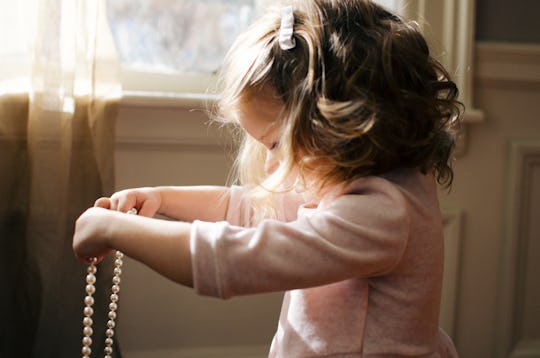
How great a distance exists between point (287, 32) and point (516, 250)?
0.89 meters

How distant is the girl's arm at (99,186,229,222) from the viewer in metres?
0.94

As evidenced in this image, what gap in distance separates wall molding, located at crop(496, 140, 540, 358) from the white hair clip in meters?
0.80

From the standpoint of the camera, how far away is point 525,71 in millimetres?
1449

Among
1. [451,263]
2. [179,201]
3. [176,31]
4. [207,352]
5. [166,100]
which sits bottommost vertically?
[207,352]

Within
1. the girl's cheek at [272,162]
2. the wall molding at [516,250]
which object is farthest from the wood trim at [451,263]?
the girl's cheek at [272,162]

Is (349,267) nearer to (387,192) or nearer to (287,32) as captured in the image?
(387,192)

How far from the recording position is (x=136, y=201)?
0.94 metres

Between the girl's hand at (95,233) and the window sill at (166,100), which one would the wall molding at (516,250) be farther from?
the girl's hand at (95,233)

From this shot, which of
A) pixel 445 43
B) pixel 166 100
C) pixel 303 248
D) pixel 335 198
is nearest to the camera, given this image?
pixel 303 248

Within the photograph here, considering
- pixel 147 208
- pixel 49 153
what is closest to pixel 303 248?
pixel 147 208

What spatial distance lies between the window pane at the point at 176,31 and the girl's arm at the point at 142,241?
0.74m

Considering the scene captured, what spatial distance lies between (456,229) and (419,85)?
692 mm

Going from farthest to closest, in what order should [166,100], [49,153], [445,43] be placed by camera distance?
[445,43] < [166,100] < [49,153]

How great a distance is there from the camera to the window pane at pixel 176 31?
1442 millimetres
